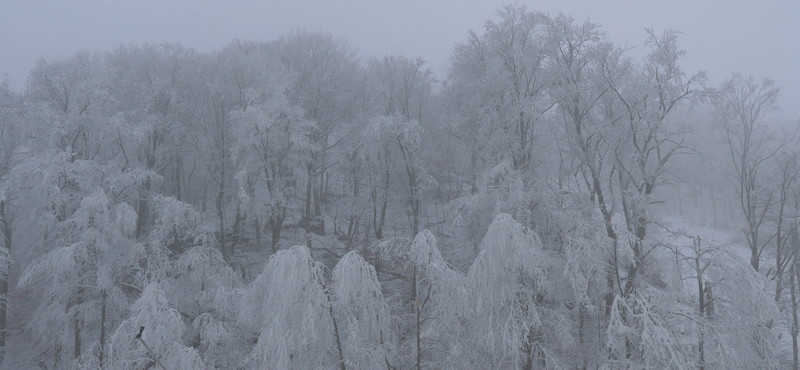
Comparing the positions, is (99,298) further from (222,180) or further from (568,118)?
(568,118)

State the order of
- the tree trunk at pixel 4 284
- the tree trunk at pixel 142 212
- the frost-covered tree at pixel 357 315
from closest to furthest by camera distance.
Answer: the frost-covered tree at pixel 357 315 → the tree trunk at pixel 4 284 → the tree trunk at pixel 142 212

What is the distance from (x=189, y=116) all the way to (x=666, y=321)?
1988 cm

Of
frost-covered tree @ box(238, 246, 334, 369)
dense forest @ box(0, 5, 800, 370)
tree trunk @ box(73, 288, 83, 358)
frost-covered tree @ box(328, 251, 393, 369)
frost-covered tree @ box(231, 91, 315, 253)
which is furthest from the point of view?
frost-covered tree @ box(231, 91, 315, 253)

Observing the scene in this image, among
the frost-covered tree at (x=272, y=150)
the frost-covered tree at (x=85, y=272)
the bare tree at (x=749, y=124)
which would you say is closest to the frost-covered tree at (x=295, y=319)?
the frost-covered tree at (x=85, y=272)

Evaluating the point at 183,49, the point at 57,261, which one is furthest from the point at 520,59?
the point at 183,49

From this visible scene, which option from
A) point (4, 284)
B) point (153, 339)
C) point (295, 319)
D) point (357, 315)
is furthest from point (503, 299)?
point (4, 284)

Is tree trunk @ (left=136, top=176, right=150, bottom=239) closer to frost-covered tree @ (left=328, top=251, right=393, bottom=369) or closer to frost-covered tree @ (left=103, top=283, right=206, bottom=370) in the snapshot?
frost-covered tree @ (left=103, top=283, right=206, bottom=370)

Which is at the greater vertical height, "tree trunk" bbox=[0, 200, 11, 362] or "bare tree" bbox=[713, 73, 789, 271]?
"bare tree" bbox=[713, 73, 789, 271]

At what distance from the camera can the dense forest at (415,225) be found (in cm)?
806

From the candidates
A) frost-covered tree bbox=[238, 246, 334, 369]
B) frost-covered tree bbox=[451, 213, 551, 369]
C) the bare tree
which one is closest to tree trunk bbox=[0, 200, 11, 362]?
frost-covered tree bbox=[238, 246, 334, 369]

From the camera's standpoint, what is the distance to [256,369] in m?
7.72

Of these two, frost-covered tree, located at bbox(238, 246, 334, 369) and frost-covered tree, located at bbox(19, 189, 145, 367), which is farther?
frost-covered tree, located at bbox(19, 189, 145, 367)

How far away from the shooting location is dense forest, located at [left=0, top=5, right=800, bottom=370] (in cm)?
806

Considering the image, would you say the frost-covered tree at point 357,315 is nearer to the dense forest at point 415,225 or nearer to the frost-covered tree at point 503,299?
the dense forest at point 415,225
